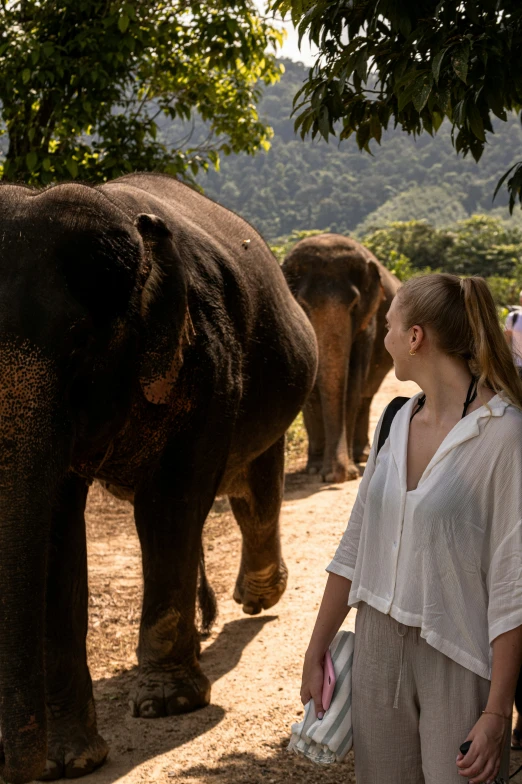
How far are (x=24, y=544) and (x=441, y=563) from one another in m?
1.21

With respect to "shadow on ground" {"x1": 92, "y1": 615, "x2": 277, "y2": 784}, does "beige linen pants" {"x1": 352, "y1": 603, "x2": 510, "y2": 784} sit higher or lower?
higher

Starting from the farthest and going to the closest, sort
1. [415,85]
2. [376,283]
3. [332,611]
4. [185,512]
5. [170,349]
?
→ 1. [376,283]
2. [185,512]
3. [170,349]
4. [415,85]
5. [332,611]

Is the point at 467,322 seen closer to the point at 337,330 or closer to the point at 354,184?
the point at 337,330

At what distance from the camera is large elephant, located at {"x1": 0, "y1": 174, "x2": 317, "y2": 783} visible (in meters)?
3.00

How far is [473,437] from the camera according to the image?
7.85 feet

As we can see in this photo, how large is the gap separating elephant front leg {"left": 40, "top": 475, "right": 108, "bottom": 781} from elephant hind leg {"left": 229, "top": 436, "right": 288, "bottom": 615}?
78.8 inches

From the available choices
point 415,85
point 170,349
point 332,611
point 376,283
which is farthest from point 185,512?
point 376,283

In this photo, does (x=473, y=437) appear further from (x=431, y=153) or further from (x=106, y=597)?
(x=431, y=153)

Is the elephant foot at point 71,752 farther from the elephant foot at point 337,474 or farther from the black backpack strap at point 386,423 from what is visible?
the elephant foot at point 337,474

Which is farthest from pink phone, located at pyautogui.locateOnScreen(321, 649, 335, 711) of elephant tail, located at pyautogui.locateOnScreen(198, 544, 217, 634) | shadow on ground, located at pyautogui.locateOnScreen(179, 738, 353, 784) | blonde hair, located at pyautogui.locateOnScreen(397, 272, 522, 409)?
elephant tail, located at pyautogui.locateOnScreen(198, 544, 217, 634)

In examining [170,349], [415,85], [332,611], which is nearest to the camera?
[332,611]

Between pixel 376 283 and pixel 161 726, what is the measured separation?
23.4 feet

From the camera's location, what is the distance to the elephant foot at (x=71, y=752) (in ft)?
12.4

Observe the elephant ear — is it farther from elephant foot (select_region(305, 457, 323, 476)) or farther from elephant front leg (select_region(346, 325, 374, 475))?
elephant front leg (select_region(346, 325, 374, 475))
